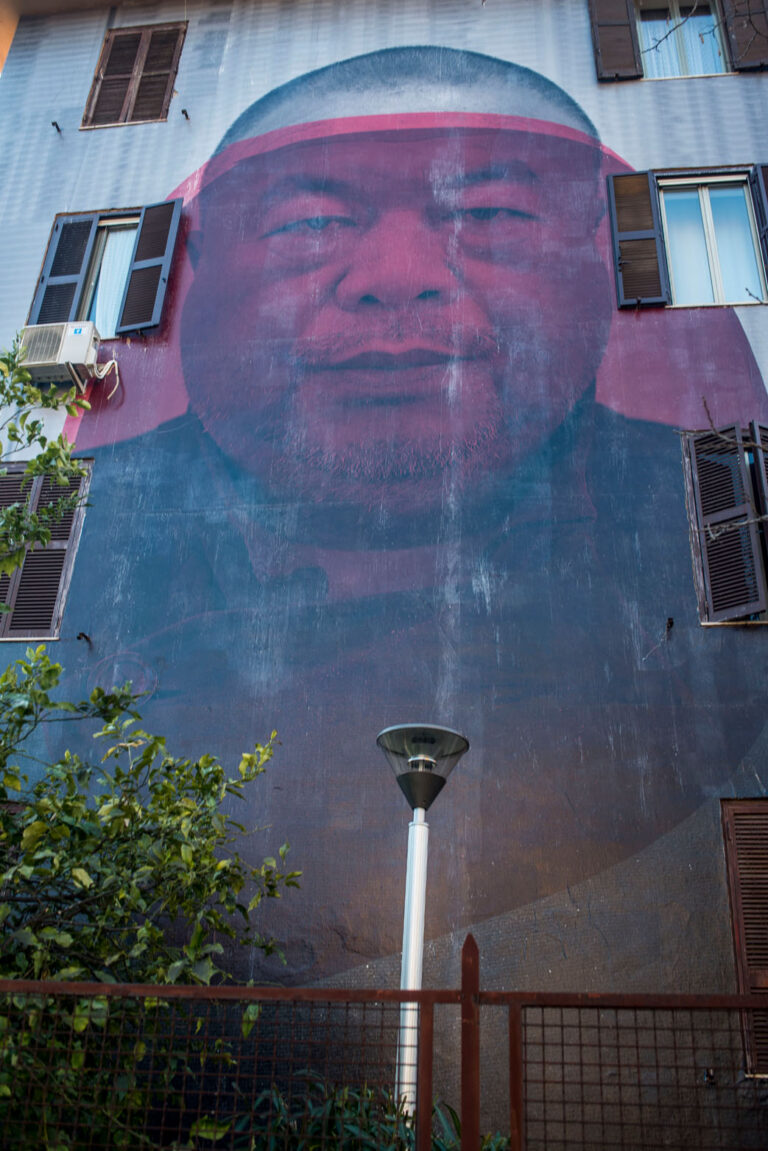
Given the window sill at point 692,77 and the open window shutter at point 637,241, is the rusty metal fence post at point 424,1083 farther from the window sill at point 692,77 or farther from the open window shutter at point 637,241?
the window sill at point 692,77

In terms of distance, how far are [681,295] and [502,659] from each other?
3453 millimetres

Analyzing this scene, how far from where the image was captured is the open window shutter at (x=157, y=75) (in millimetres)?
9820

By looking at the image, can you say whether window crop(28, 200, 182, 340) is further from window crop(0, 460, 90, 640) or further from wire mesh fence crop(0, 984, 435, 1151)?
wire mesh fence crop(0, 984, 435, 1151)

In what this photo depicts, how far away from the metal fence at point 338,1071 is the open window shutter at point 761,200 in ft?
19.2

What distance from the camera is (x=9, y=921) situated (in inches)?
207

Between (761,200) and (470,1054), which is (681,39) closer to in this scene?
(761,200)

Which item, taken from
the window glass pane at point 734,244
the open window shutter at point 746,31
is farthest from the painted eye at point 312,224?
the open window shutter at point 746,31

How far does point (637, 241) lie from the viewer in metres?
8.53

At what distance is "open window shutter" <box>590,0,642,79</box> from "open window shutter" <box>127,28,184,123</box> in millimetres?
3919

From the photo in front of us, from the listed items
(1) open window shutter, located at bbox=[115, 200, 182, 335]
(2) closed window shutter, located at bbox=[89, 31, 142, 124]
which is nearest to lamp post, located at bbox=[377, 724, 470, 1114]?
(1) open window shutter, located at bbox=[115, 200, 182, 335]

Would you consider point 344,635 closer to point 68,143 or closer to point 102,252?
point 102,252

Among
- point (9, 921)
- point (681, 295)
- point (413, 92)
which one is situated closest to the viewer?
point (9, 921)

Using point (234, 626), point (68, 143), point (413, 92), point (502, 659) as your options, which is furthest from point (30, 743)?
point (413, 92)

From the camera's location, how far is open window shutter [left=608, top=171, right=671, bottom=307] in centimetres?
829
